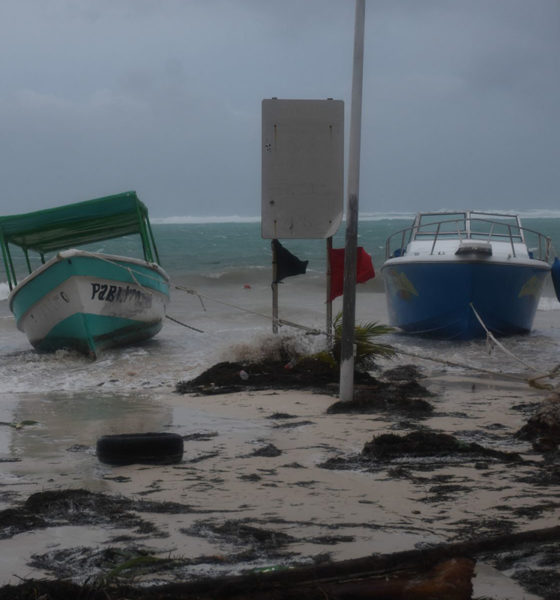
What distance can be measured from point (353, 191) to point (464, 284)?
689 centimetres

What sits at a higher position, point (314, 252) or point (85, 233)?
point (85, 233)

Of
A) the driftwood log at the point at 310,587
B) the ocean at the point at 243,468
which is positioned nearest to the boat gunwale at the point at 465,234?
the ocean at the point at 243,468

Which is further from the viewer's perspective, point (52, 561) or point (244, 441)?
point (244, 441)

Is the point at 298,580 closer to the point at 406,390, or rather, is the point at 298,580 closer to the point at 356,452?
the point at 356,452

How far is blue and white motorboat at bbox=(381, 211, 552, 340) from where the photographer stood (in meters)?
14.6

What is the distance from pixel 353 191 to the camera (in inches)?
321

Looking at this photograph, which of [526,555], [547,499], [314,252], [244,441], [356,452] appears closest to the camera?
[526,555]

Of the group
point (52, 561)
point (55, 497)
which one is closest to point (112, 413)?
point (55, 497)

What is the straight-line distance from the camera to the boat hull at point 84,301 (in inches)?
534

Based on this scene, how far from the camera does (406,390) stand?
9258 millimetres

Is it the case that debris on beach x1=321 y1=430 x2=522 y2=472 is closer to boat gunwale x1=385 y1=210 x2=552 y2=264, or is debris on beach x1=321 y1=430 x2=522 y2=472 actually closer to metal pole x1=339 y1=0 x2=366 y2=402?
metal pole x1=339 y1=0 x2=366 y2=402

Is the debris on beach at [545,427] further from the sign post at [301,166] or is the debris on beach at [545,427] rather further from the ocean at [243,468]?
the sign post at [301,166]

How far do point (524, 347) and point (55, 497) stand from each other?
11.3 m

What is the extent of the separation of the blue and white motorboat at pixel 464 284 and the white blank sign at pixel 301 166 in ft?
16.4
